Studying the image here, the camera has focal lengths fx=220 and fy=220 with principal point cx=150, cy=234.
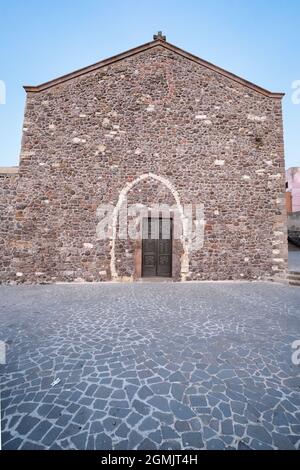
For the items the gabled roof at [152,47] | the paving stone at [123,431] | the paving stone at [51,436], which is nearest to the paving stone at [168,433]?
the paving stone at [123,431]

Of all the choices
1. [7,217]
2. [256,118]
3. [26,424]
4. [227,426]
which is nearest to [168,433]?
[227,426]

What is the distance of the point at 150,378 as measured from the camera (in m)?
2.40

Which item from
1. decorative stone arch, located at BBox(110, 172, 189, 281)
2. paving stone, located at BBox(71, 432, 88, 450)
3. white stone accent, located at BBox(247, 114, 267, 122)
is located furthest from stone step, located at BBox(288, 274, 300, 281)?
paving stone, located at BBox(71, 432, 88, 450)

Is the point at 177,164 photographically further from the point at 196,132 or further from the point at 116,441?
the point at 116,441

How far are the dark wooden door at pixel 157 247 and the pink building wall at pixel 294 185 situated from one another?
71.2 ft

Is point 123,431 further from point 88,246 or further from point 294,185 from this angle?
point 294,185

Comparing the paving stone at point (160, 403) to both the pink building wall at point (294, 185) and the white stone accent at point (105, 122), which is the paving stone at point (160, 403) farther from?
the pink building wall at point (294, 185)

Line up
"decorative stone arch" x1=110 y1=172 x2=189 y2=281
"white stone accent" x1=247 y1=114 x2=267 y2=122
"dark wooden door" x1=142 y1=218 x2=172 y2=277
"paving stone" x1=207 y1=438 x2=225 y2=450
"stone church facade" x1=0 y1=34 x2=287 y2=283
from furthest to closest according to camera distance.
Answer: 1. "white stone accent" x1=247 y1=114 x2=267 y2=122
2. "dark wooden door" x1=142 y1=218 x2=172 y2=277
3. "decorative stone arch" x1=110 y1=172 x2=189 y2=281
4. "stone church facade" x1=0 y1=34 x2=287 y2=283
5. "paving stone" x1=207 y1=438 x2=225 y2=450

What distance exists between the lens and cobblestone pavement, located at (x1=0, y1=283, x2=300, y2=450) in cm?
172

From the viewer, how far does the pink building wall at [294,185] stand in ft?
78.5

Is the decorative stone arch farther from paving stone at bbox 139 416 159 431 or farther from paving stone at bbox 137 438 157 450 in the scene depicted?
paving stone at bbox 137 438 157 450

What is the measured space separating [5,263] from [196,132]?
8.44 metres

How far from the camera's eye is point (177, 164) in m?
8.39

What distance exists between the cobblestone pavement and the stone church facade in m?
3.35
